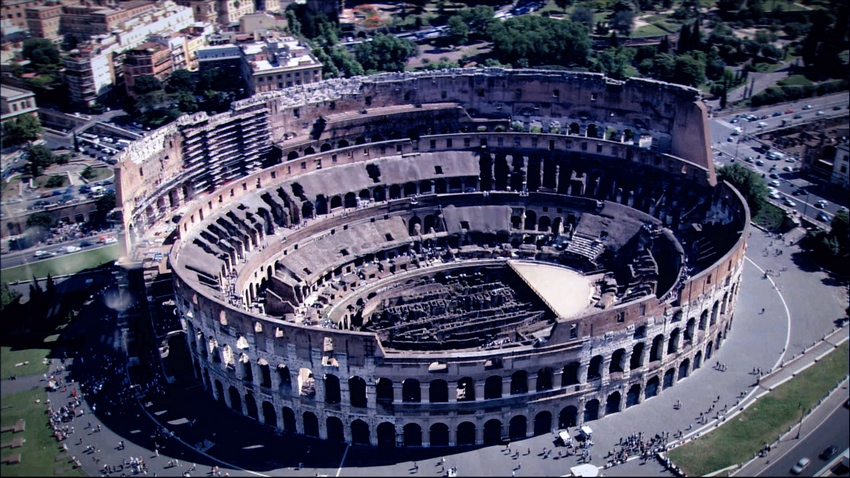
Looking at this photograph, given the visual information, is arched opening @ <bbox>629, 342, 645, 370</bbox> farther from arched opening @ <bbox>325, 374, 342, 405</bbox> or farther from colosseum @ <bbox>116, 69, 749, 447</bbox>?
arched opening @ <bbox>325, 374, 342, 405</bbox>

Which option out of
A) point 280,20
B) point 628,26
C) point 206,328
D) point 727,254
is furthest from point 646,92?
point 280,20

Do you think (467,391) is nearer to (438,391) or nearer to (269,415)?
(438,391)

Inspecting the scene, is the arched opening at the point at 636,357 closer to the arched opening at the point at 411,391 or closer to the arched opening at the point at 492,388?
the arched opening at the point at 492,388

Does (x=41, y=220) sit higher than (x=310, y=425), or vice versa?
(x=41, y=220)

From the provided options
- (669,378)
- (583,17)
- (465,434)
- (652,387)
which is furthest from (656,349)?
(583,17)

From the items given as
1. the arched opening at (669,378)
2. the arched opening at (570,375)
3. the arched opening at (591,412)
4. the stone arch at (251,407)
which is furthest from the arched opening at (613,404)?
the stone arch at (251,407)

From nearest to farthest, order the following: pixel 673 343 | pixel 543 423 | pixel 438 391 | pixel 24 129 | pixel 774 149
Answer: pixel 438 391 < pixel 543 423 < pixel 673 343 < pixel 24 129 < pixel 774 149
